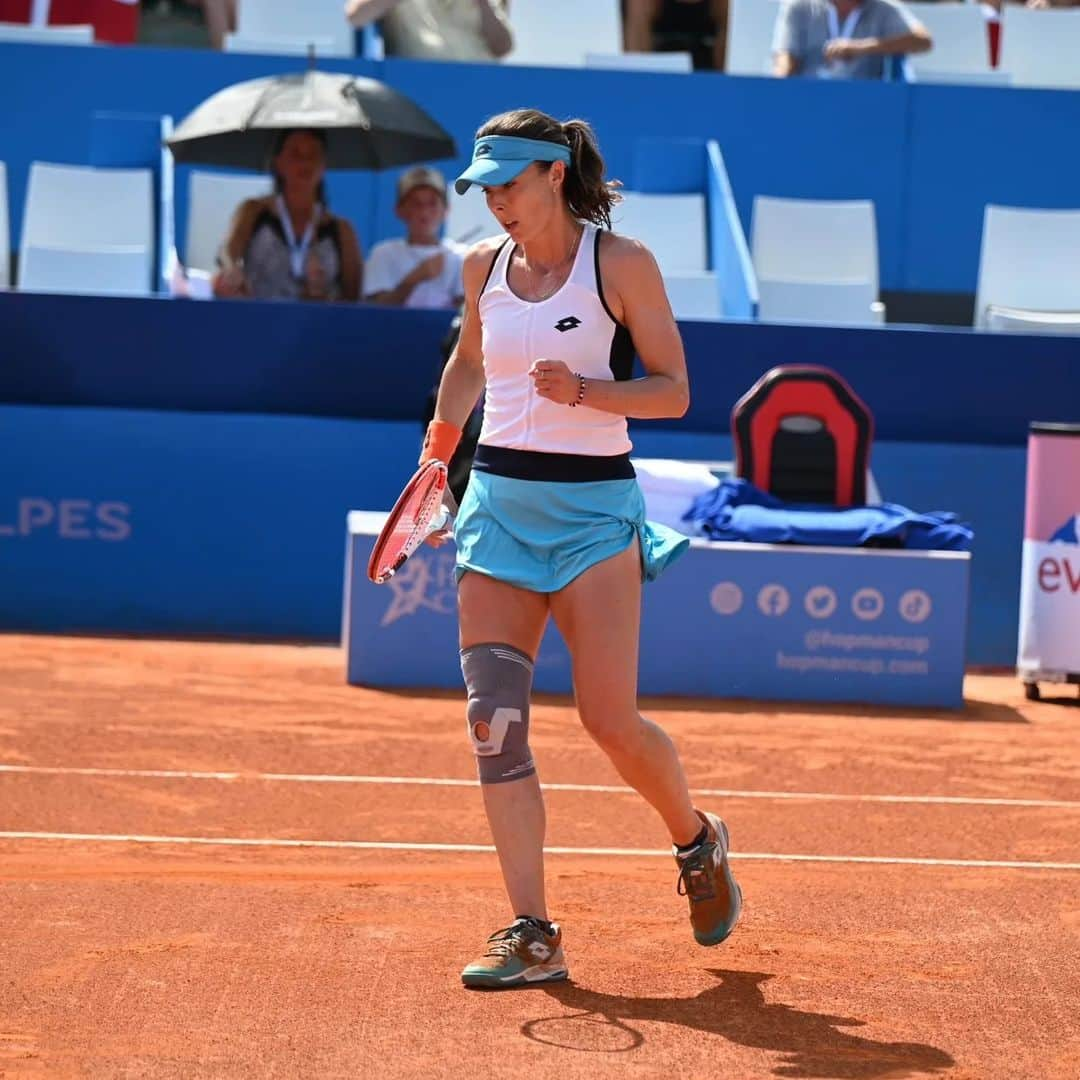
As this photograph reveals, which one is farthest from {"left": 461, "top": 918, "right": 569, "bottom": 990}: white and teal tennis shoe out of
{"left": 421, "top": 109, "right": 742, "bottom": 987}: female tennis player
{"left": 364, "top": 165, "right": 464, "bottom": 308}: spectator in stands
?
{"left": 364, "top": 165, "right": 464, "bottom": 308}: spectator in stands

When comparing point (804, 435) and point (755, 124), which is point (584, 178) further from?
point (755, 124)

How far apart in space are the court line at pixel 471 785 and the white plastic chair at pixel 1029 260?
5.46m

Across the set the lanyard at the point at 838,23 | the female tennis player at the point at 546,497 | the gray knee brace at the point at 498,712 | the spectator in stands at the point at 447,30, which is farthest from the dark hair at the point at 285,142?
the gray knee brace at the point at 498,712

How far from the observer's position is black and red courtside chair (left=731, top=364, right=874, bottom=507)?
30.6 feet

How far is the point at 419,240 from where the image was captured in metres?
10.7

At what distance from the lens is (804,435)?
30.6ft

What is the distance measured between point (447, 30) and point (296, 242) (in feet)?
9.23

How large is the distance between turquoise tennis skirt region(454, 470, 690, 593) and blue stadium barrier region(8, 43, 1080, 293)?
8090mm

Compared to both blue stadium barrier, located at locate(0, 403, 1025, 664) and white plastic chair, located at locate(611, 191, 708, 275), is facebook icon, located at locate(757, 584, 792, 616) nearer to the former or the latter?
blue stadium barrier, located at locate(0, 403, 1025, 664)

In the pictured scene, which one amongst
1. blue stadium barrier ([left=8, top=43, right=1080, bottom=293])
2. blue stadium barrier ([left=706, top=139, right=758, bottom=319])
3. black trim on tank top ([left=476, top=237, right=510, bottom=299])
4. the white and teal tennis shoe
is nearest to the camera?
the white and teal tennis shoe

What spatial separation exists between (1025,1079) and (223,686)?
5.15 metres

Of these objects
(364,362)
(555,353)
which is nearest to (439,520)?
(555,353)

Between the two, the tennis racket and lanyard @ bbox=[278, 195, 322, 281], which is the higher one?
lanyard @ bbox=[278, 195, 322, 281]

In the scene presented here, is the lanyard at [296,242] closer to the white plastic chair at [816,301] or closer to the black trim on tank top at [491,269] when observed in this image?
the white plastic chair at [816,301]
